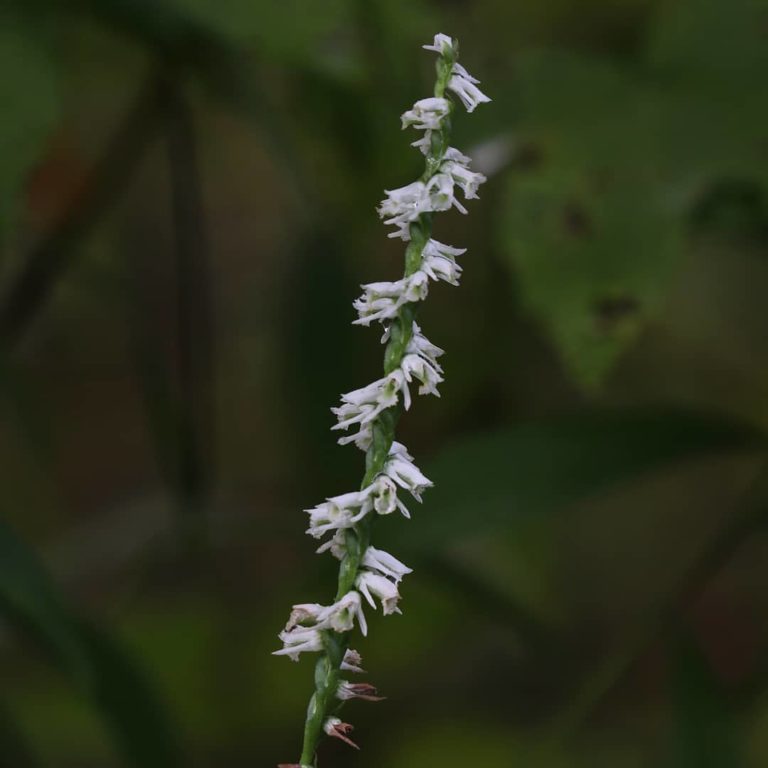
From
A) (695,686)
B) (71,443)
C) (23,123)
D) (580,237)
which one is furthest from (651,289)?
(71,443)

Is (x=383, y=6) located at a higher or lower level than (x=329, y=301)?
higher

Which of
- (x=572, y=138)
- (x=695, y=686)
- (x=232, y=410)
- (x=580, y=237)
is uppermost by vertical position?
(x=232, y=410)

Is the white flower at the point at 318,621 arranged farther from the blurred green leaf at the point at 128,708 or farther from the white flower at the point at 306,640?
the blurred green leaf at the point at 128,708

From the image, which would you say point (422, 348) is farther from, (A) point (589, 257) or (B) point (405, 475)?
(A) point (589, 257)

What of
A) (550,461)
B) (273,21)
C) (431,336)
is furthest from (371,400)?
(431,336)

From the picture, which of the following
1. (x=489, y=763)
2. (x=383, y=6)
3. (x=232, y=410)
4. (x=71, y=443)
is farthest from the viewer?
(x=71, y=443)

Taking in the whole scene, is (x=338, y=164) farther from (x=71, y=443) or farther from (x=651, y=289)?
(x=71, y=443)
